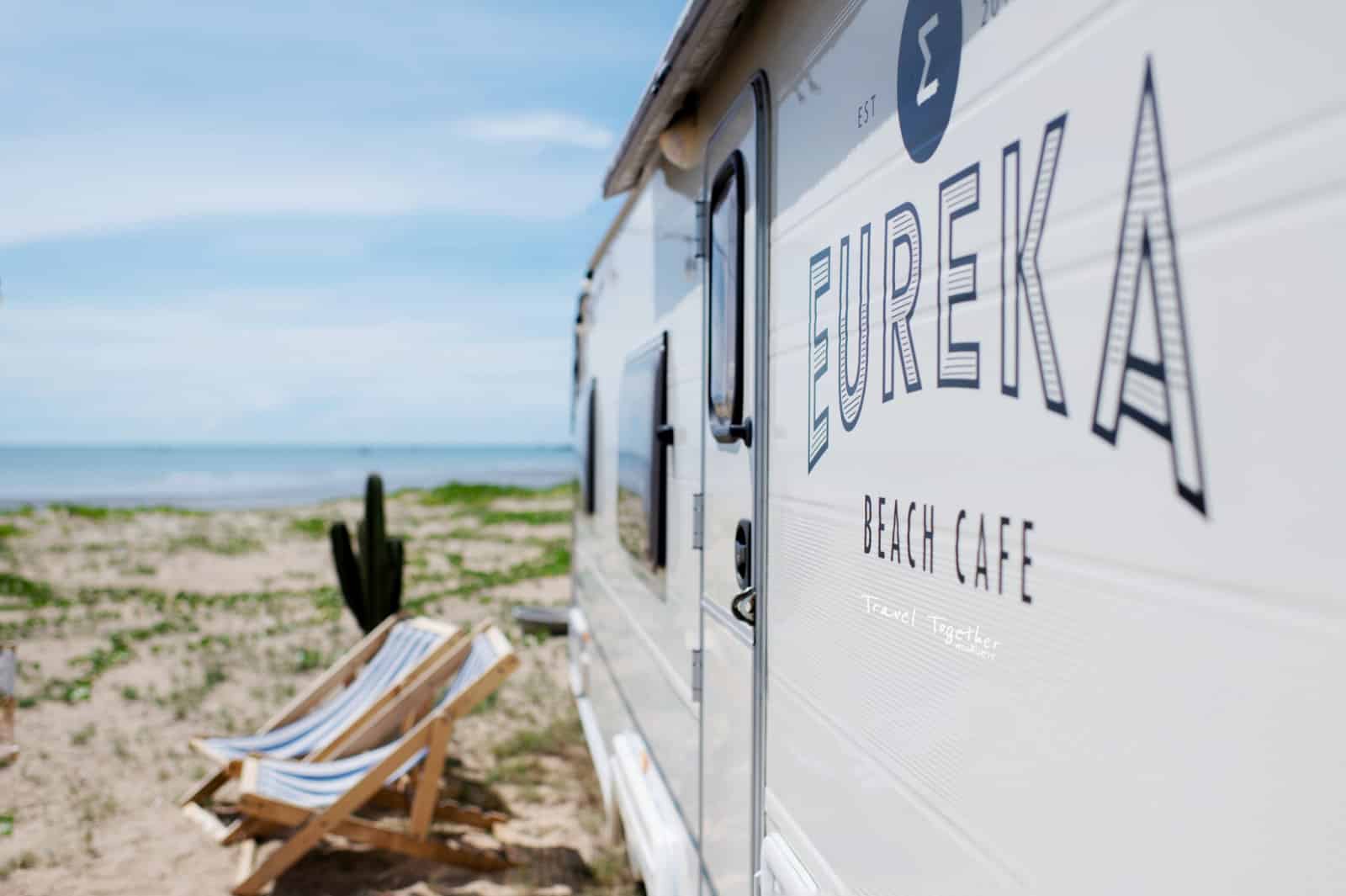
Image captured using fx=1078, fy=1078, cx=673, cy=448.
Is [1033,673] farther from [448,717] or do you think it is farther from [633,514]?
[448,717]

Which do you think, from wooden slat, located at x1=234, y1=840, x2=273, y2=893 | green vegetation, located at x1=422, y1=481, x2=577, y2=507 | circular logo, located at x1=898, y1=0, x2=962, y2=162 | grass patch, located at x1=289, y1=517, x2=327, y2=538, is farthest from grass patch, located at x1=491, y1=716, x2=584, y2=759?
green vegetation, located at x1=422, y1=481, x2=577, y2=507

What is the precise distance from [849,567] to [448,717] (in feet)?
9.09

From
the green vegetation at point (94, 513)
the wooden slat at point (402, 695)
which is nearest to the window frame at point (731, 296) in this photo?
the wooden slat at point (402, 695)

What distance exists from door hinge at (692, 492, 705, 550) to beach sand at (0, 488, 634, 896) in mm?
1884

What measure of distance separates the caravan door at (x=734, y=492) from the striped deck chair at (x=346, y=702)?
2.45m

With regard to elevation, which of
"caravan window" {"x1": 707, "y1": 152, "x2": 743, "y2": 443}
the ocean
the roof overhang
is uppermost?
the roof overhang

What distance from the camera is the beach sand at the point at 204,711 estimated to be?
4066 millimetres

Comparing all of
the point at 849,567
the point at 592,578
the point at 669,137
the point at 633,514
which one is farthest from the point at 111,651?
the point at 849,567

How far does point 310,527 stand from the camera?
19297 mm

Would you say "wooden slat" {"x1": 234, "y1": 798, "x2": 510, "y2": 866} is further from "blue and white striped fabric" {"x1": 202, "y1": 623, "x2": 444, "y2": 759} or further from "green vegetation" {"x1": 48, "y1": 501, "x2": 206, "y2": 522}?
"green vegetation" {"x1": 48, "y1": 501, "x2": 206, "y2": 522}

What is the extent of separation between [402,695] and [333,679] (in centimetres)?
92

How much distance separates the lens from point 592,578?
17.0ft

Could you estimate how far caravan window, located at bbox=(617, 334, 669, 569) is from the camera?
3070 millimetres

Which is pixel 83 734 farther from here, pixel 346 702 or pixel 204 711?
pixel 346 702
